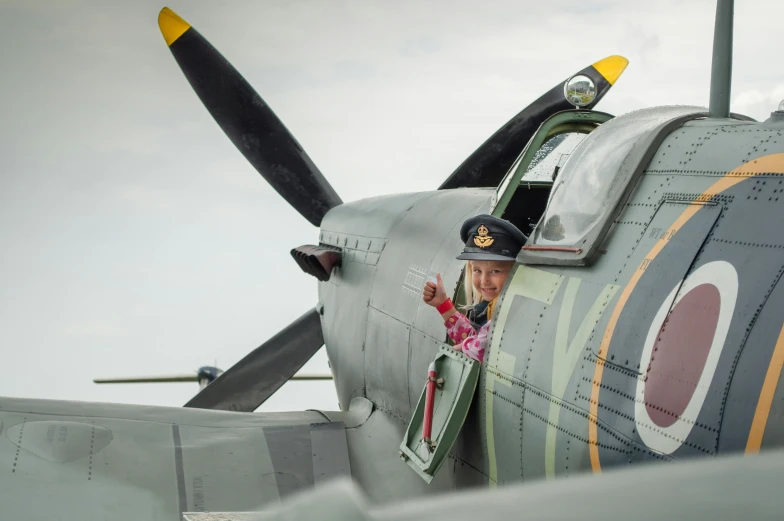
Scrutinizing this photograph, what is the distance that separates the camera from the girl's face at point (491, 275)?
12.7 ft

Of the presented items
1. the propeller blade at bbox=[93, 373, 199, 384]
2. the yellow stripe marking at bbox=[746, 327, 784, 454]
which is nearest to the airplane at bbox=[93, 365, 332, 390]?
the propeller blade at bbox=[93, 373, 199, 384]

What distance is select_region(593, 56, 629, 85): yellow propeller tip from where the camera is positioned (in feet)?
29.0

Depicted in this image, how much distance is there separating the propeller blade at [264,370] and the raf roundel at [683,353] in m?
4.87

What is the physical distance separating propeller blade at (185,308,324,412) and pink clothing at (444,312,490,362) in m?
3.12

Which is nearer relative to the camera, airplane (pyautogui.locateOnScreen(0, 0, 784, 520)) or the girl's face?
airplane (pyautogui.locateOnScreen(0, 0, 784, 520))

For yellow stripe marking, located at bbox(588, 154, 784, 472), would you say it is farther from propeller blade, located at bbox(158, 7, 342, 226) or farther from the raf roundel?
propeller blade, located at bbox(158, 7, 342, 226)

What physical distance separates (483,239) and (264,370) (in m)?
3.86

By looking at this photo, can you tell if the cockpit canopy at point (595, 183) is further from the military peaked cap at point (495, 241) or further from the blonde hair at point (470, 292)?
the blonde hair at point (470, 292)

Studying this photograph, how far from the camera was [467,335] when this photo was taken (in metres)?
4.21

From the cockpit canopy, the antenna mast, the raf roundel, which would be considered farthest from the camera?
the antenna mast

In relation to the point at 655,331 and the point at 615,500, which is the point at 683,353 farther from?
the point at 615,500

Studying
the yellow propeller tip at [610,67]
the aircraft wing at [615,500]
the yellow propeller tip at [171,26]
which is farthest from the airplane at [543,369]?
the yellow propeller tip at [610,67]

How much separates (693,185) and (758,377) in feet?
2.86

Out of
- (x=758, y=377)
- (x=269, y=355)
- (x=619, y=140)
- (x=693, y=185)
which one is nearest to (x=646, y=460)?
(x=758, y=377)
